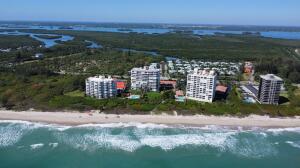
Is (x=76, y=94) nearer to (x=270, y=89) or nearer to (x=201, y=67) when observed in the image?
(x=270, y=89)

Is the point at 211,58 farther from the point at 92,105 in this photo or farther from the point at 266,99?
the point at 92,105

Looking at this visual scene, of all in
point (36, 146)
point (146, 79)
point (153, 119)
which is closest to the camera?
point (36, 146)

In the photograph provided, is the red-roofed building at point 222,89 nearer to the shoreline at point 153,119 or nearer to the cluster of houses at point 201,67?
the shoreline at point 153,119

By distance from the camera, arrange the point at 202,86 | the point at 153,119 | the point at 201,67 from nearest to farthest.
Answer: the point at 153,119, the point at 202,86, the point at 201,67

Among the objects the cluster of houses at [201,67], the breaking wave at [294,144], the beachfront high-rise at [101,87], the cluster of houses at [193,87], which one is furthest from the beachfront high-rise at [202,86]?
the cluster of houses at [201,67]

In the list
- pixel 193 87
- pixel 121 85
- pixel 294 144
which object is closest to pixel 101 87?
pixel 121 85

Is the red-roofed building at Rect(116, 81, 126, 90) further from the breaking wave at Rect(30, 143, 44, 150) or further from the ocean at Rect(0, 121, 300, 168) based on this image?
the breaking wave at Rect(30, 143, 44, 150)
